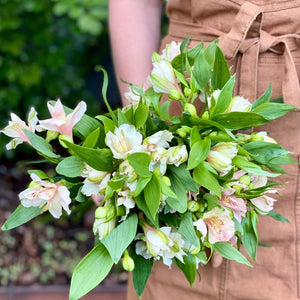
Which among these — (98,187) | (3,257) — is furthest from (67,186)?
(3,257)

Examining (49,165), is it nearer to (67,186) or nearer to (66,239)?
(66,239)

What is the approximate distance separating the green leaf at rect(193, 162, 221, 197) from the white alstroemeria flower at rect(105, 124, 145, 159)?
0.08 metres

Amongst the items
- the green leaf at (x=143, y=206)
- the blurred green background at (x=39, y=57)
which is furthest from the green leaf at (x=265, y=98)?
the blurred green background at (x=39, y=57)

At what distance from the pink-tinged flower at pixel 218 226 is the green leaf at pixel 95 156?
0.14m

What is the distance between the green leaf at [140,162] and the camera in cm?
53

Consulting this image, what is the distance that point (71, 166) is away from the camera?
580mm

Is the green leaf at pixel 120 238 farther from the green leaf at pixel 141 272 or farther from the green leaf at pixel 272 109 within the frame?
the green leaf at pixel 272 109

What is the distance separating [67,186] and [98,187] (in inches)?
2.1

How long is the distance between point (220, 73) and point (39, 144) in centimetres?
27

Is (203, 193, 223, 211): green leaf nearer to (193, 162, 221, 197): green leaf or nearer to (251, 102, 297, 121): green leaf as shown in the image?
(193, 162, 221, 197): green leaf

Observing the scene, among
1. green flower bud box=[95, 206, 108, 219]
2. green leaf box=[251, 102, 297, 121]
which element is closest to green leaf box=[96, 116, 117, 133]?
green flower bud box=[95, 206, 108, 219]

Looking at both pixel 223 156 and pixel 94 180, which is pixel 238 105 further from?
pixel 94 180

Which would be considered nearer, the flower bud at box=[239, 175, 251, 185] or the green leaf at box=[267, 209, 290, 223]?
the flower bud at box=[239, 175, 251, 185]

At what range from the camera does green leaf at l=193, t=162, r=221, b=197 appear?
56 centimetres
